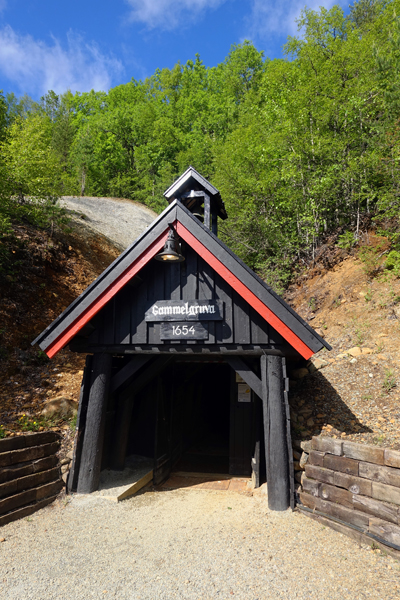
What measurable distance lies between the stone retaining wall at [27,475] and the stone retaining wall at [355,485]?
4352mm

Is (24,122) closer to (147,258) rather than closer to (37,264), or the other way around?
(37,264)


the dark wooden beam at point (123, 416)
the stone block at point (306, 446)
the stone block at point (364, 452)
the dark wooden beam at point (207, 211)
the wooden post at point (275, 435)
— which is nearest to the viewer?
the stone block at point (364, 452)

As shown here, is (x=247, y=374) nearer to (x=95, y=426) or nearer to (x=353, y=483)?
(x=353, y=483)

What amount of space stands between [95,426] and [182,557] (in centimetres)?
285

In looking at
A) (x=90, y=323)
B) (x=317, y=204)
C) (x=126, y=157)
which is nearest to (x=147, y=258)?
(x=90, y=323)

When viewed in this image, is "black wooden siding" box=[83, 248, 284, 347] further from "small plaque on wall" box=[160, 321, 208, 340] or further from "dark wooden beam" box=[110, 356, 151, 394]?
"dark wooden beam" box=[110, 356, 151, 394]

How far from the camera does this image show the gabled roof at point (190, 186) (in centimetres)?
793

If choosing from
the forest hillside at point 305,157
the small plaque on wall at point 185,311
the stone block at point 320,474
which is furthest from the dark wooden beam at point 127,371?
the forest hillside at point 305,157

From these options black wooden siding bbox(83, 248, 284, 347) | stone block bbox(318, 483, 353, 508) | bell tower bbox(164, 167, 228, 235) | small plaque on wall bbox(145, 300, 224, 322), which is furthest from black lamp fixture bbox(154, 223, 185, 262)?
stone block bbox(318, 483, 353, 508)

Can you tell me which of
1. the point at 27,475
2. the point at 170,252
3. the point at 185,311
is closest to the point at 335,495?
the point at 185,311

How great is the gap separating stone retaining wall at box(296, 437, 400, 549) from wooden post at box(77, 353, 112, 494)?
12.0ft

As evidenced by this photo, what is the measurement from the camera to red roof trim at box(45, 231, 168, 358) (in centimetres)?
654

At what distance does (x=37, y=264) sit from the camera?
13.8m

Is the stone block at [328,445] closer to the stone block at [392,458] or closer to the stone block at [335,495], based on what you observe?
the stone block at [335,495]
